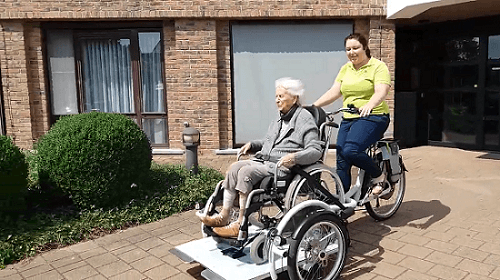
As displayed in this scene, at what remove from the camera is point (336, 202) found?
11.6 ft

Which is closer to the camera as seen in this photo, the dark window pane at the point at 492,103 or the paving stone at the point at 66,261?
the paving stone at the point at 66,261

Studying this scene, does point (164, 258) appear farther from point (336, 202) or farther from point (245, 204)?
point (336, 202)

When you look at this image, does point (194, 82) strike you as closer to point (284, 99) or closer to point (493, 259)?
point (284, 99)

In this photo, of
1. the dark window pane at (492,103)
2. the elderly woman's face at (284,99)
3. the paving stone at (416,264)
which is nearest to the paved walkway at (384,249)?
the paving stone at (416,264)

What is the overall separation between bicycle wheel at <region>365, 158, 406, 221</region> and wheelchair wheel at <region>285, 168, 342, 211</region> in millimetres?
846

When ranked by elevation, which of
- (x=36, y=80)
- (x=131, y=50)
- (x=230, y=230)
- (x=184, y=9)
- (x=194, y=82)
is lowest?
(x=230, y=230)

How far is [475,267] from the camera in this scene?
3.39m

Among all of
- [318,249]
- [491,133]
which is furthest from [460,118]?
[318,249]

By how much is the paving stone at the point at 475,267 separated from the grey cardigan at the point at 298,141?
1.51 metres

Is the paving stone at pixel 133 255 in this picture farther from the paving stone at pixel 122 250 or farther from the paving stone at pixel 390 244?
the paving stone at pixel 390 244

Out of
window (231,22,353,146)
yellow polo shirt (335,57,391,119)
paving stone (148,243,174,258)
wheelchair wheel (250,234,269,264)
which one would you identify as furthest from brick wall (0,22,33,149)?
wheelchair wheel (250,234,269,264)

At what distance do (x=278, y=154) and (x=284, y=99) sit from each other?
45cm

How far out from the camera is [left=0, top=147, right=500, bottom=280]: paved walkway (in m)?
3.39

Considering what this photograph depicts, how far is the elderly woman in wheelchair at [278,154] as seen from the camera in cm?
311
